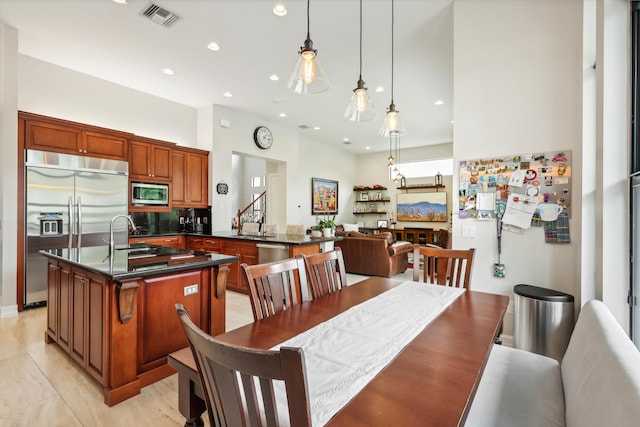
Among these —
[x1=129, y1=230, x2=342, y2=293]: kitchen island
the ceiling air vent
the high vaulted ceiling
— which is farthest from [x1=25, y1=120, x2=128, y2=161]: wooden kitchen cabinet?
the ceiling air vent

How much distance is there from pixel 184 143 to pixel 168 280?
14.9 ft

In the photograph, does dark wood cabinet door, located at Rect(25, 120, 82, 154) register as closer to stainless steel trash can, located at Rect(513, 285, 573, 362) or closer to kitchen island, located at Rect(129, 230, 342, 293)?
kitchen island, located at Rect(129, 230, 342, 293)

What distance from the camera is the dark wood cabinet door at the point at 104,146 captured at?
170 inches

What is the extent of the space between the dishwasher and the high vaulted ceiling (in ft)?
8.83

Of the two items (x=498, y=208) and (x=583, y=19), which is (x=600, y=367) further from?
(x=583, y=19)

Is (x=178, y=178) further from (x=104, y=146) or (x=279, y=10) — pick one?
(x=279, y=10)

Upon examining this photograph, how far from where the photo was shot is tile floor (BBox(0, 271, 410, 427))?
182 centimetres

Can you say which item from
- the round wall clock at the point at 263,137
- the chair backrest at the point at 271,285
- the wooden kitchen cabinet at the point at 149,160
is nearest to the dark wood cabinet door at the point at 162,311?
the chair backrest at the point at 271,285

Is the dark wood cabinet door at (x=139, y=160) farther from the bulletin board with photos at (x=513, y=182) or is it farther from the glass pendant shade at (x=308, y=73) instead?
the bulletin board with photos at (x=513, y=182)

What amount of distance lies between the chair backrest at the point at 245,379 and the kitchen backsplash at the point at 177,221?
5.46 meters

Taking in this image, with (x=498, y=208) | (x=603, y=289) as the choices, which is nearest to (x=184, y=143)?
(x=498, y=208)

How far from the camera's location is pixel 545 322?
2.37 metres

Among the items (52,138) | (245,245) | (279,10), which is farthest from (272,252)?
(52,138)

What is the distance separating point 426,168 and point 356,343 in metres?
9.03
